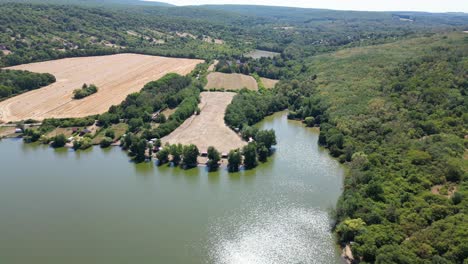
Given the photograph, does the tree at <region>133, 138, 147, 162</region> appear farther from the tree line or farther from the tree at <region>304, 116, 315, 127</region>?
the tree line

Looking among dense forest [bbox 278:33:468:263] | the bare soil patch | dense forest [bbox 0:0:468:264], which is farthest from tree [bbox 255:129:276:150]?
the bare soil patch

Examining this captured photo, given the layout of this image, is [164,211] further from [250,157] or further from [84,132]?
[84,132]

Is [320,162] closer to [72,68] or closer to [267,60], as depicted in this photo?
[267,60]

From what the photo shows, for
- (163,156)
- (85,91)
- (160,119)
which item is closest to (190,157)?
(163,156)

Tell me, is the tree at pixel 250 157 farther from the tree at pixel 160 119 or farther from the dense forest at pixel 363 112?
the tree at pixel 160 119

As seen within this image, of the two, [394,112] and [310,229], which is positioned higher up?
[394,112]

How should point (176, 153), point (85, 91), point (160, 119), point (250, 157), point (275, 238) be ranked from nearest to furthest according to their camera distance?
point (275, 238) → point (250, 157) → point (176, 153) → point (160, 119) → point (85, 91)

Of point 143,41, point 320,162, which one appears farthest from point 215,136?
point 143,41

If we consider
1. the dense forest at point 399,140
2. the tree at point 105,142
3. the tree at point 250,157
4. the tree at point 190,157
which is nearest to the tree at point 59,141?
the tree at point 105,142
